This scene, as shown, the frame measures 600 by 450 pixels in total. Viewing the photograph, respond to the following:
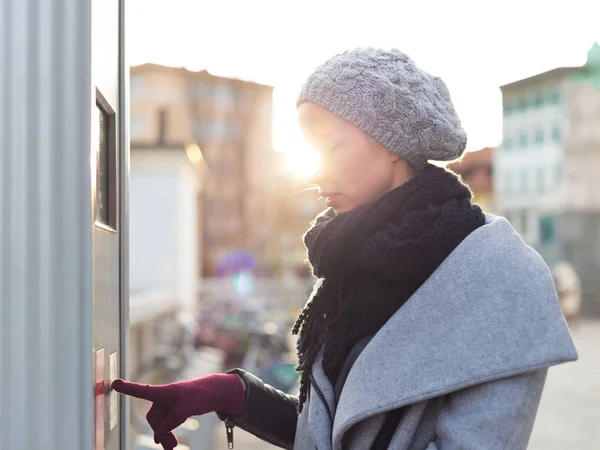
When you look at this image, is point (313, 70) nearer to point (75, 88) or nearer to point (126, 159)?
point (126, 159)

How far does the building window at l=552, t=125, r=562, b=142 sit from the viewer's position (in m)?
37.3

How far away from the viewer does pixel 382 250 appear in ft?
4.02

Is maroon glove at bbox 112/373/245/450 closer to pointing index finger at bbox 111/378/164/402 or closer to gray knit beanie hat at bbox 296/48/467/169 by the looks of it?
pointing index finger at bbox 111/378/164/402

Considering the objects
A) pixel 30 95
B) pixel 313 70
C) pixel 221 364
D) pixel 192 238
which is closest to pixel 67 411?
pixel 30 95

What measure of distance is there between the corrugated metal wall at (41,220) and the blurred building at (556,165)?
2835 cm

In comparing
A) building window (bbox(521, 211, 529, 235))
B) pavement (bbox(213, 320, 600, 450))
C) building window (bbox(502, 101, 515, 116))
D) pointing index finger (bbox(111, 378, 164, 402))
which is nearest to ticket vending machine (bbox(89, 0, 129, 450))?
pointing index finger (bbox(111, 378, 164, 402))

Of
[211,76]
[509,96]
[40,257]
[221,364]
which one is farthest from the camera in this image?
[211,76]

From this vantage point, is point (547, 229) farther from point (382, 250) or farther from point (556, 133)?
point (382, 250)

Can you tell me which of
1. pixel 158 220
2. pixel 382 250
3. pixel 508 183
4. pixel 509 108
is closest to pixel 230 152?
pixel 509 108

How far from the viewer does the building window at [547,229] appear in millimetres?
34503

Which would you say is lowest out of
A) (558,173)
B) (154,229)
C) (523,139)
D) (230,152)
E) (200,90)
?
(230,152)

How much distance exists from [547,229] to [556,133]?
17.4 ft

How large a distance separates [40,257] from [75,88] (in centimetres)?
20

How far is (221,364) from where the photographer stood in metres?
9.06
